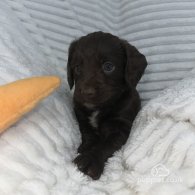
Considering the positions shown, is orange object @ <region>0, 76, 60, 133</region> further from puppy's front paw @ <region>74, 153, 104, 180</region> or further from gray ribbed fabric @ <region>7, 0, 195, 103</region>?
gray ribbed fabric @ <region>7, 0, 195, 103</region>

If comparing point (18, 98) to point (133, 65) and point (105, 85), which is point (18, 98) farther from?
point (133, 65)

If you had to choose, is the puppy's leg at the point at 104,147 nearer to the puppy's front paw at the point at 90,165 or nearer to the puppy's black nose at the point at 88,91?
the puppy's front paw at the point at 90,165

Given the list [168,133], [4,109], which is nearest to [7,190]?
[4,109]

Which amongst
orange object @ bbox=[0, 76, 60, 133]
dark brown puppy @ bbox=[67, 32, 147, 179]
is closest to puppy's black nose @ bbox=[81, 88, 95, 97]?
dark brown puppy @ bbox=[67, 32, 147, 179]

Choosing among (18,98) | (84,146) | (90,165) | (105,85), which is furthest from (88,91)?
(18,98)

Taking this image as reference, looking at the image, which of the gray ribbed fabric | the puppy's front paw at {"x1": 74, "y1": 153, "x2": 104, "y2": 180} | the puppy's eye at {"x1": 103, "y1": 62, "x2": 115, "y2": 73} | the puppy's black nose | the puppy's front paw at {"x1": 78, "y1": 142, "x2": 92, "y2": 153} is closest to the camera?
the puppy's front paw at {"x1": 74, "y1": 153, "x2": 104, "y2": 180}

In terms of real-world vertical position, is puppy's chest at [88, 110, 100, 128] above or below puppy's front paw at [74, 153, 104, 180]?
below
